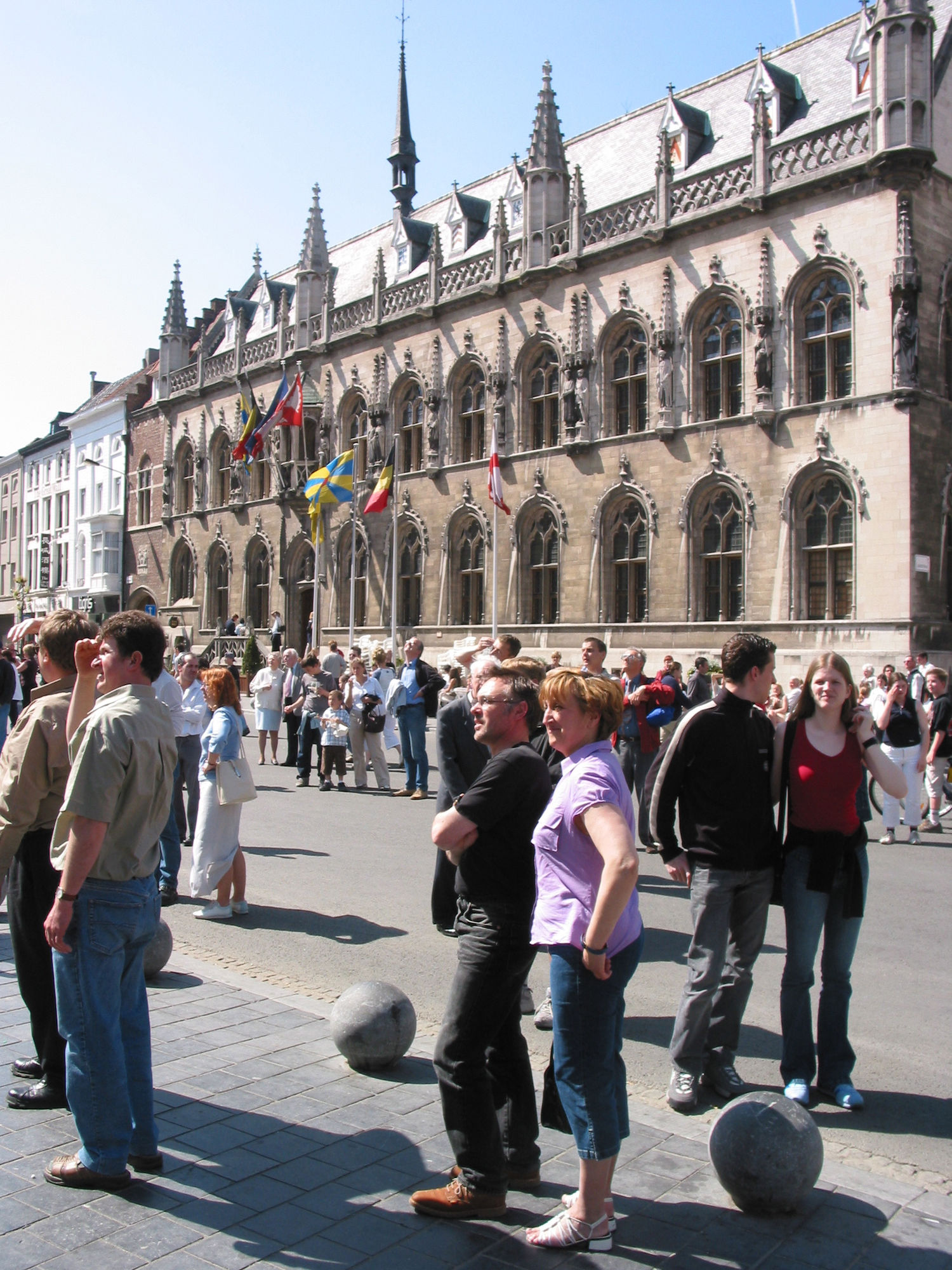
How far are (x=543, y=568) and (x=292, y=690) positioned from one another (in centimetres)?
1229

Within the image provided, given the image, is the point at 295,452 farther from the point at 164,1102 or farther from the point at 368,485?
the point at 164,1102

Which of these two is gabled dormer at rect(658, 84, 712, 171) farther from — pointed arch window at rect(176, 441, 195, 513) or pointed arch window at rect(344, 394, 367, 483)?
pointed arch window at rect(176, 441, 195, 513)

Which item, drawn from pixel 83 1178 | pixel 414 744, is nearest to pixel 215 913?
pixel 83 1178

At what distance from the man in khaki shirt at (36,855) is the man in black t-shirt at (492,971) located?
6.29 ft

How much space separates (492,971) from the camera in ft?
12.5

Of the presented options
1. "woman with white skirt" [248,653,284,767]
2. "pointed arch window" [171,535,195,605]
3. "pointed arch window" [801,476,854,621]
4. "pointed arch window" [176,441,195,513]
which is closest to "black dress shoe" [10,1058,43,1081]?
"woman with white skirt" [248,653,284,767]

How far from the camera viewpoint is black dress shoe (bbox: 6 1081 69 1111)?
4.55m

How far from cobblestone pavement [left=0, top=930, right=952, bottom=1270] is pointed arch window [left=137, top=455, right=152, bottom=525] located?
46006mm

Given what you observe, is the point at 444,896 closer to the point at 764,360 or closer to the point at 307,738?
the point at 307,738

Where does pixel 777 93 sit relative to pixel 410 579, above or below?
above

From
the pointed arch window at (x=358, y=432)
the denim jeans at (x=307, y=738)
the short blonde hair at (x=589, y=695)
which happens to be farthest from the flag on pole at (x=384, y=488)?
the short blonde hair at (x=589, y=695)

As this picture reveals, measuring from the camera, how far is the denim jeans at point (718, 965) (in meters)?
4.87

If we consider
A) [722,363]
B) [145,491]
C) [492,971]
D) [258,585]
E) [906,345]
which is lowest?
[492,971]

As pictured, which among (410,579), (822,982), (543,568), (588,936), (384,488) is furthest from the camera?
(410,579)
